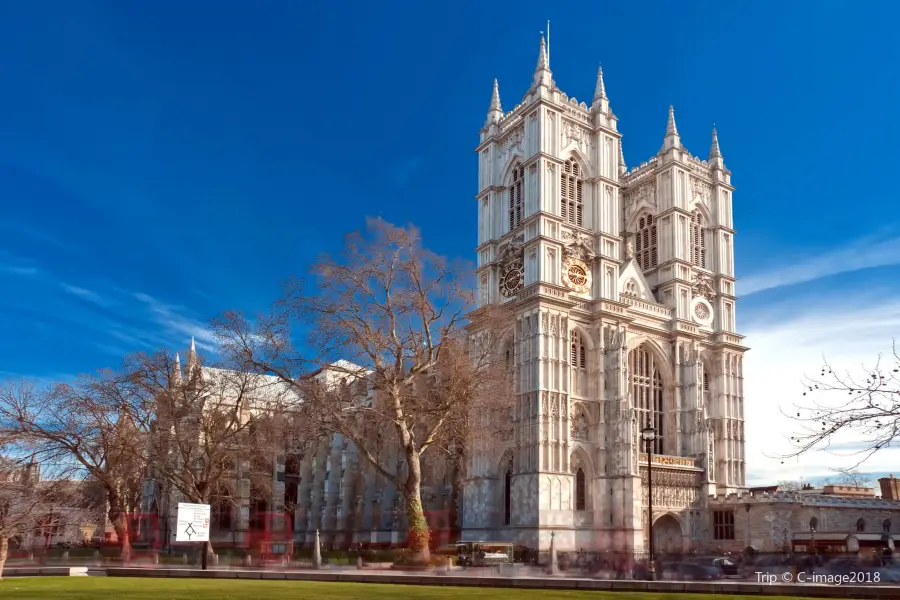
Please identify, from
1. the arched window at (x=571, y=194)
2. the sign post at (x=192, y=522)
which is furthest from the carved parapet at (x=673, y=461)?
the sign post at (x=192, y=522)

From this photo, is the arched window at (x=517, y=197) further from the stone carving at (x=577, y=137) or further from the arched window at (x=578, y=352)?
the arched window at (x=578, y=352)

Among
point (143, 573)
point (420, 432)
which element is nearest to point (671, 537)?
point (420, 432)

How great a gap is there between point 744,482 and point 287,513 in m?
37.7

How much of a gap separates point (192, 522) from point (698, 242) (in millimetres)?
48072

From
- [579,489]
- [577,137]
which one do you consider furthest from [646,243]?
[579,489]

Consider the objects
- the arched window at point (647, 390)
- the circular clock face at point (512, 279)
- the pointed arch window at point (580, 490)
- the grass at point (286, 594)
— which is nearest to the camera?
the grass at point (286, 594)

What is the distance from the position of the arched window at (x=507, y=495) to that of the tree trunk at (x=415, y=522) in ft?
61.4

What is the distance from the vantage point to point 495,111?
64438mm

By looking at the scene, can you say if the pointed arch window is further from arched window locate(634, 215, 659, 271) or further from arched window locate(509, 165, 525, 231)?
arched window locate(634, 215, 659, 271)

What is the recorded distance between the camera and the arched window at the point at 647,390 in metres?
58.8

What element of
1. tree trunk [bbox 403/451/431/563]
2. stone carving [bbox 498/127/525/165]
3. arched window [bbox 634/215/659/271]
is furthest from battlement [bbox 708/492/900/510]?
stone carving [bbox 498/127/525/165]

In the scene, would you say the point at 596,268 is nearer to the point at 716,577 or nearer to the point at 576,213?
the point at 576,213

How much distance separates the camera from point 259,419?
44.9 m

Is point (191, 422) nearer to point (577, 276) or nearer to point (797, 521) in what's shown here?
point (577, 276)
